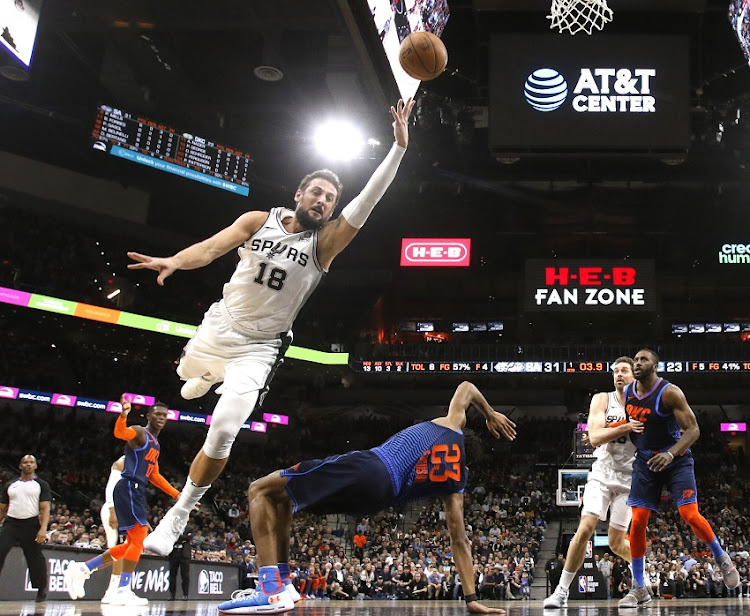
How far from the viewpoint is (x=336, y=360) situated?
2983 cm

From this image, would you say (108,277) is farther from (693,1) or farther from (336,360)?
(693,1)

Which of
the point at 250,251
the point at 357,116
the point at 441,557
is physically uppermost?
the point at 357,116

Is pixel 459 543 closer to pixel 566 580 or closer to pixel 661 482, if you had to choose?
pixel 566 580

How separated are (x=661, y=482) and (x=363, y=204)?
3.60 meters

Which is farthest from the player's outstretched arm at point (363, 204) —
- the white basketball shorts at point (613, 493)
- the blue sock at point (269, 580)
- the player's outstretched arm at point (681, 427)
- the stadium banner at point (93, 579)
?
the stadium banner at point (93, 579)

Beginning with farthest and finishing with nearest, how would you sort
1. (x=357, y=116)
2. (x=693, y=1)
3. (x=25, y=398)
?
1. (x=25, y=398)
2. (x=357, y=116)
3. (x=693, y=1)

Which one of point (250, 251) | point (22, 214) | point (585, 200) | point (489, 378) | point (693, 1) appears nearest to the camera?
point (250, 251)

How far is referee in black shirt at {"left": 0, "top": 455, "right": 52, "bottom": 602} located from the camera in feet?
29.0

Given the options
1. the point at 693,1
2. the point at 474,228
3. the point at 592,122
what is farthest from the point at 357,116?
the point at 474,228

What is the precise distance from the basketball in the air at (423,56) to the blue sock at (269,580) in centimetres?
443

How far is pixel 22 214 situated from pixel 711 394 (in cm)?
2638

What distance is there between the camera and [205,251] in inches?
194

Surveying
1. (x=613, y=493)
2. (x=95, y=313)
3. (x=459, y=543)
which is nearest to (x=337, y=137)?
(x=95, y=313)

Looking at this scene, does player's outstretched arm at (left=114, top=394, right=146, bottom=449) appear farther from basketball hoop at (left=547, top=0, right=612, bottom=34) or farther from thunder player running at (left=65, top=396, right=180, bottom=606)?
basketball hoop at (left=547, top=0, right=612, bottom=34)
